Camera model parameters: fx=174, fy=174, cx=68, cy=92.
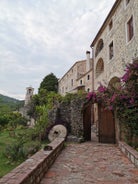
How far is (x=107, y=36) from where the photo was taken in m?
13.8

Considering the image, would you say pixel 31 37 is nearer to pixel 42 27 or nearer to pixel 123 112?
pixel 42 27

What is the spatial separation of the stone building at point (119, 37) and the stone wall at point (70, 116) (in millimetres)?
2245

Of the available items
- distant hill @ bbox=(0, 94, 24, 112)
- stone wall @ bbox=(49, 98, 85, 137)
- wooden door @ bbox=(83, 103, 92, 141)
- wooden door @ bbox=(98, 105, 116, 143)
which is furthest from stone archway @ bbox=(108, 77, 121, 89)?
distant hill @ bbox=(0, 94, 24, 112)

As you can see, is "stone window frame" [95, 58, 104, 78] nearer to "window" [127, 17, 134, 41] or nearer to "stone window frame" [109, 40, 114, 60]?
"stone window frame" [109, 40, 114, 60]

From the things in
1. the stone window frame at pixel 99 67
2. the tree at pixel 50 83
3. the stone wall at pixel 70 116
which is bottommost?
the stone wall at pixel 70 116

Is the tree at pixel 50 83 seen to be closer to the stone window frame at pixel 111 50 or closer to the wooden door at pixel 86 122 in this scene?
the stone window frame at pixel 111 50

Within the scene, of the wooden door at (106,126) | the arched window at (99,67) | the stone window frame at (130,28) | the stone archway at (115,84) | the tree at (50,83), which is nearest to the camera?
the stone archway at (115,84)

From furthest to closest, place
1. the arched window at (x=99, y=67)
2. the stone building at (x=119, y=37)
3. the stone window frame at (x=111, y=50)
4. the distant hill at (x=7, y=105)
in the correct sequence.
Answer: the distant hill at (x=7, y=105) < the arched window at (x=99, y=67) < the stone window frame at (x=111, y=50) < the stone building at (x=119, y=37)

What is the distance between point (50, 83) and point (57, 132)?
2731cm

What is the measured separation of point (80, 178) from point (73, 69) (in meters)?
24.5

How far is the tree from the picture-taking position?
3653 cm

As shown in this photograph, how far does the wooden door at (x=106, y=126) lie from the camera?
9.51 metres

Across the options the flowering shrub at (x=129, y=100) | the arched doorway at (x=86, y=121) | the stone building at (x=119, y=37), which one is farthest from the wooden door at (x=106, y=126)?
the flowering shrub at (x=129, y=100)

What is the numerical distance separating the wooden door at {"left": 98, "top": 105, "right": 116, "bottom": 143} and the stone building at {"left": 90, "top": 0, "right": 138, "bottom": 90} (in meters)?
1.87
